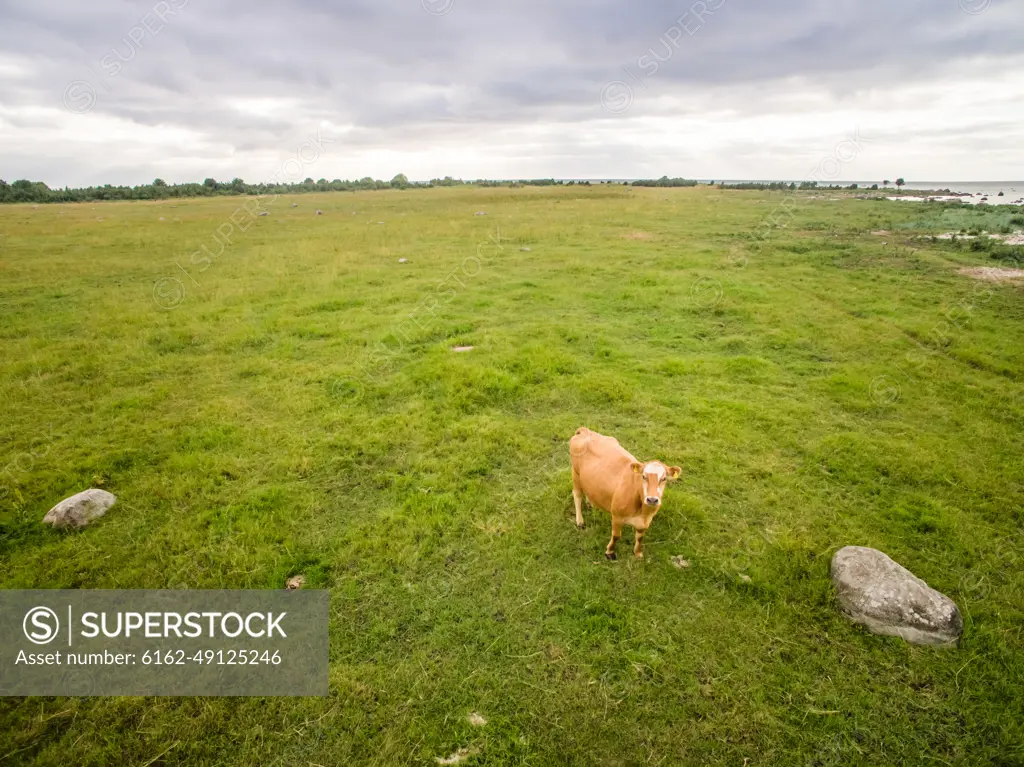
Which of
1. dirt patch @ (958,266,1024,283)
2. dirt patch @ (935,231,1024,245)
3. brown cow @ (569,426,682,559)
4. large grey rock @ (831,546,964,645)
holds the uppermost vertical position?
dirt patch @ (935,231,1024,245)

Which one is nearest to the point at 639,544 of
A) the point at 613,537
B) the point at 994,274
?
the point at 613,537

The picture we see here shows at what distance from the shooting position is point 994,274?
19547mm

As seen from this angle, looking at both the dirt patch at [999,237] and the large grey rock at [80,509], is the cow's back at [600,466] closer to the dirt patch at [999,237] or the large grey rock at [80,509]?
the large grey rock at [80,509]

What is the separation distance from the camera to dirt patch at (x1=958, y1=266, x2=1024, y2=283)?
18.9 metres

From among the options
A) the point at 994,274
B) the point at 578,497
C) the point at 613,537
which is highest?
the point at 994,274

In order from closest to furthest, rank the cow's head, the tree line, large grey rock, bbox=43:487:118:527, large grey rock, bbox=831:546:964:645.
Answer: large grey rock, bbox=831:546:964:645 → the cow's head → large grey rock, bbox=43:487:118:527 → the tree line

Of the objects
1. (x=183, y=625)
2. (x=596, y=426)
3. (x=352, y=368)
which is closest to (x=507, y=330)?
(x=352, y=368)

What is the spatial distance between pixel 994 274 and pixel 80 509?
29282 millimetres

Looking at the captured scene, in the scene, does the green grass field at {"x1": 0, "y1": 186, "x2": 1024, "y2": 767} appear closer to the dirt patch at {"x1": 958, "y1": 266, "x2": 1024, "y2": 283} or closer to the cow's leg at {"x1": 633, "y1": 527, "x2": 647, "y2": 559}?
the cow's leg at {"x1": 633, "y1": 527, "x2": 647, "y2": 559}

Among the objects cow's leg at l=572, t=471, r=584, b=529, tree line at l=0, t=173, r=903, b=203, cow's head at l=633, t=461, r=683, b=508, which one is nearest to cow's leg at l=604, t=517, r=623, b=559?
cow's leg at l=572, t=471, r=584, b=529

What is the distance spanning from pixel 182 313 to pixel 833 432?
60.8 feet

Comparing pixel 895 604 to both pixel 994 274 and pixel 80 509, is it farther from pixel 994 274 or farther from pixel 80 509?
pixel 994 274

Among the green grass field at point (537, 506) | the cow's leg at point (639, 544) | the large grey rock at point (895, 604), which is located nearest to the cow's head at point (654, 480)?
the cow's leg at point (639, 544)

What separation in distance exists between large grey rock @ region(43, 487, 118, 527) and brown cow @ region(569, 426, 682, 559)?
6.85 m
